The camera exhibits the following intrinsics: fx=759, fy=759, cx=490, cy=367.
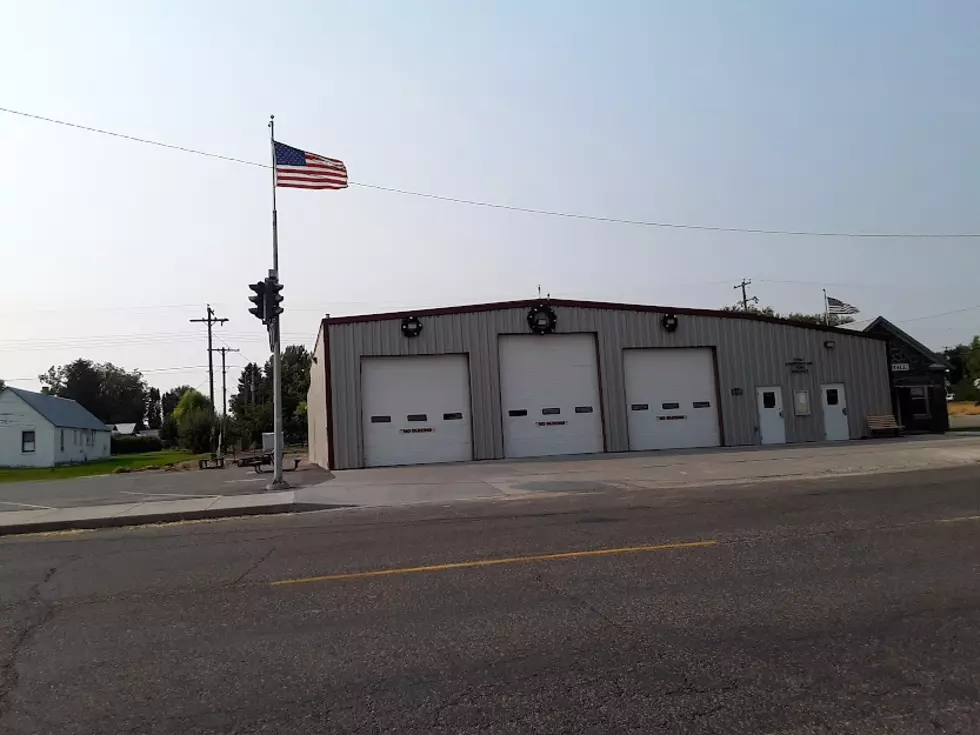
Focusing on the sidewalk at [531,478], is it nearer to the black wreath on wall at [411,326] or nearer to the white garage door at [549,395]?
the white garage door at [549,395]

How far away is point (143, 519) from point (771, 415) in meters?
21.9

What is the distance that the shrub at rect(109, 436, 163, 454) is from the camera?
287 ft

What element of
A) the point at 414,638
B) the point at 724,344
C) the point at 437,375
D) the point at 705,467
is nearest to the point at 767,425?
the point at 724,344

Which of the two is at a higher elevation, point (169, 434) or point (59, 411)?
point (59, 411)

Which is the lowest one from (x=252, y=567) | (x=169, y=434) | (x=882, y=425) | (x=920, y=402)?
(x=252, y=567)

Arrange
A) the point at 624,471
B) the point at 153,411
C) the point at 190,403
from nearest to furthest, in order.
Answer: the point at 624,471, the point at 190,403, the point at 153,411

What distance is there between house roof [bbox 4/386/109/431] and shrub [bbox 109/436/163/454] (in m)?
16.1

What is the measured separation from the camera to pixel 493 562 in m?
7.70

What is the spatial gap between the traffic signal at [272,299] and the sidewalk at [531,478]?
13.0 ft

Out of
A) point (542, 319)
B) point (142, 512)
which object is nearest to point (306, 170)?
point (142, 512)

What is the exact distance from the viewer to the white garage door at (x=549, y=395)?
2492 cm

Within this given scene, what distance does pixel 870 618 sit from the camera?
5.41 metres

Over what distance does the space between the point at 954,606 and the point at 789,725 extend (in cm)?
278

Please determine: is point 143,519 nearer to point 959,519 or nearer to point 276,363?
point 276,363
